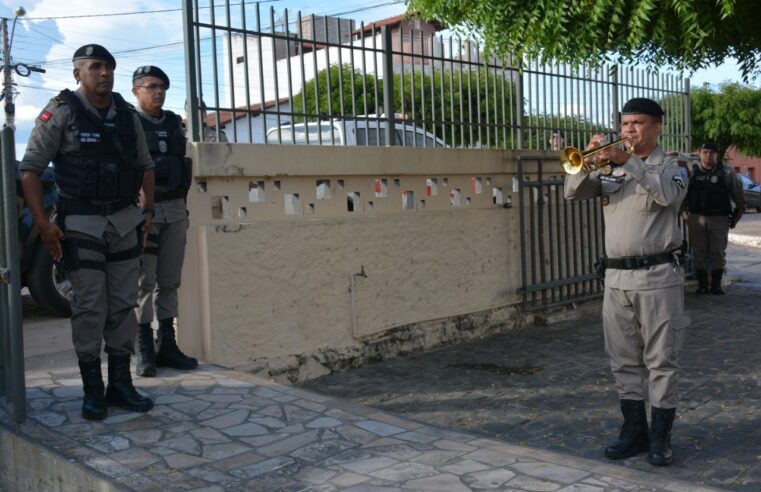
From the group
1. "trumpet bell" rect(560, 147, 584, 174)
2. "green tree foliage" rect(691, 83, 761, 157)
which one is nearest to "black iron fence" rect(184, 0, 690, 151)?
"trumpet bell" rect(560, 147, 584, 174)

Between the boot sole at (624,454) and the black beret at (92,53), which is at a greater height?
the black beret at (92,53)

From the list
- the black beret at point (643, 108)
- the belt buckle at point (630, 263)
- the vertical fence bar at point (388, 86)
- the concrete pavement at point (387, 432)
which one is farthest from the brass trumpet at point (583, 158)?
the vertical fence bar at point (388, 86)

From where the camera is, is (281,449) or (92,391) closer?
(281,449)

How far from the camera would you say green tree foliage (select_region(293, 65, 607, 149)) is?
657 centimetres

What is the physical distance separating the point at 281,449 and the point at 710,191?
A: 738cm

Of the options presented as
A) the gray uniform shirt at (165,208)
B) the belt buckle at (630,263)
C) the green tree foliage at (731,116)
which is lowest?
the belt buckle at (630,263)

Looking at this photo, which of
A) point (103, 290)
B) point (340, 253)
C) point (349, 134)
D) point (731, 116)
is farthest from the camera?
point (731, 116)

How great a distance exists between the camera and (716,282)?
9969 mm

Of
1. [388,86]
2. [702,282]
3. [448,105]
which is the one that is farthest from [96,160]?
[702,282]

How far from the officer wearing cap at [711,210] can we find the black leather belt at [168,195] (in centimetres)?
668

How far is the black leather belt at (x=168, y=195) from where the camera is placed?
17.1 feet

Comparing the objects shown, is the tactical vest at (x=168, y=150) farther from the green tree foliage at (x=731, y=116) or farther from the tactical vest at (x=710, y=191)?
the green tree foliage at (x=731, y=116)

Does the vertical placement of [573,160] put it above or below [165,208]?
above

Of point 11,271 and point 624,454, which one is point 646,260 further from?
point 11,271
